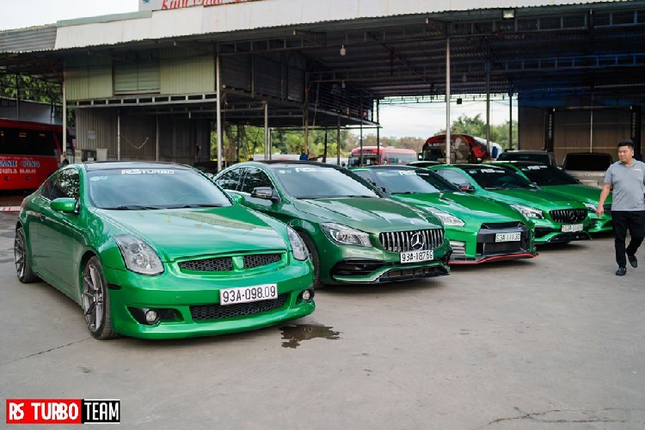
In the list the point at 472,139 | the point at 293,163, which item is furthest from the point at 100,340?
the point at 472,139

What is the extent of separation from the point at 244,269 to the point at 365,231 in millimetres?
1982

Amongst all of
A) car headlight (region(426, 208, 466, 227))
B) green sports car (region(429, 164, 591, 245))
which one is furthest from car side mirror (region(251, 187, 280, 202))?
green sports car (region(429, 164, 591, 245))

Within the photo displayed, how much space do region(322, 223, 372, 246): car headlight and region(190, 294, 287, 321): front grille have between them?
5.23ft

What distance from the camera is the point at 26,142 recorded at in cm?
2319

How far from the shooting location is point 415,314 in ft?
18.6

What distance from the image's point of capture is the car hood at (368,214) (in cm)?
638

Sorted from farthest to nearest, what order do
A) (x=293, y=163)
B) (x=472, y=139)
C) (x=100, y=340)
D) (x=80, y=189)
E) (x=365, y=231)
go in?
(x=472, y=139), (x=293, y=163), (x=365, y=231), (x=80, y=189), (x=100, y=340)

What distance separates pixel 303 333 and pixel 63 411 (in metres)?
2.04

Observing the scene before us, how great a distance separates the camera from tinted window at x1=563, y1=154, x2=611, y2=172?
16719 mm

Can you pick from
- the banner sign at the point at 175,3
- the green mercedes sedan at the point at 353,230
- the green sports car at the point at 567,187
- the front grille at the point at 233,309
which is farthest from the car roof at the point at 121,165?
the banner sign at the point at 175,3

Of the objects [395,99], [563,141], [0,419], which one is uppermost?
[395,99]

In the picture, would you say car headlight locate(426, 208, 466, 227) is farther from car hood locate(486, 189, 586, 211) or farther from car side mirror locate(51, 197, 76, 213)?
car side mirror locate(51, 197, 76, 213)

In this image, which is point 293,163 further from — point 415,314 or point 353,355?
point 353,355

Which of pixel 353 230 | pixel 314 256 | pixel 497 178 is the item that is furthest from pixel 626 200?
pixel 314 256
